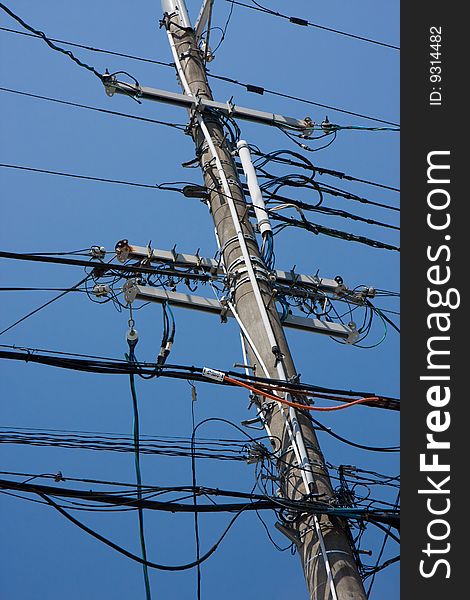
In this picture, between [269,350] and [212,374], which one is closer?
[212,374]

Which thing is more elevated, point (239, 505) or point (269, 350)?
point (269, 350)

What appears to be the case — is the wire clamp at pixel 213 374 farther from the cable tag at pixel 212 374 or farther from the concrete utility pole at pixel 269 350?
the concrete utility pole at pixel 269 350

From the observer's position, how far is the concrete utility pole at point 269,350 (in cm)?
631

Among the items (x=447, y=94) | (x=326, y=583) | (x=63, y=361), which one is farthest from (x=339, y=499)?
(x=447, y=94)

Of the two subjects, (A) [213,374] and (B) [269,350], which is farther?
(B) [269,350]

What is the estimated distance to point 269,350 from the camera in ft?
24.2

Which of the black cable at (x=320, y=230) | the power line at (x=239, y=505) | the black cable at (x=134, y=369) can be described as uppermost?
the black cable at (x=320, y=230)

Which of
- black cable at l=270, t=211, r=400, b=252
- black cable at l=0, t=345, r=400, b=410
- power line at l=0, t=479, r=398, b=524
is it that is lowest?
power line at l=0, t=479, r=398, b=524

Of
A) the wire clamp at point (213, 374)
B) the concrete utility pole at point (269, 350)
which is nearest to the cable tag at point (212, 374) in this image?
the wire clamp at point (213, 374)

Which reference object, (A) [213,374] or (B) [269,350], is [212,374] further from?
(B) [269,350]

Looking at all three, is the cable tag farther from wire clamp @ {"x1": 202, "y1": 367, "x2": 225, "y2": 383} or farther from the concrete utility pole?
the concrete utility pole

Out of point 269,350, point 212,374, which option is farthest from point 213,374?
point 269,350

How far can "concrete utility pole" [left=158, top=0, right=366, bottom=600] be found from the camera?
249 inches

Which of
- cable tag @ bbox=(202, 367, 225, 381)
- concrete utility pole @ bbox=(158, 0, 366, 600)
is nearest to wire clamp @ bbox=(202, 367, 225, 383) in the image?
cable tag @ bbox=(202, 367, 225, 381)
